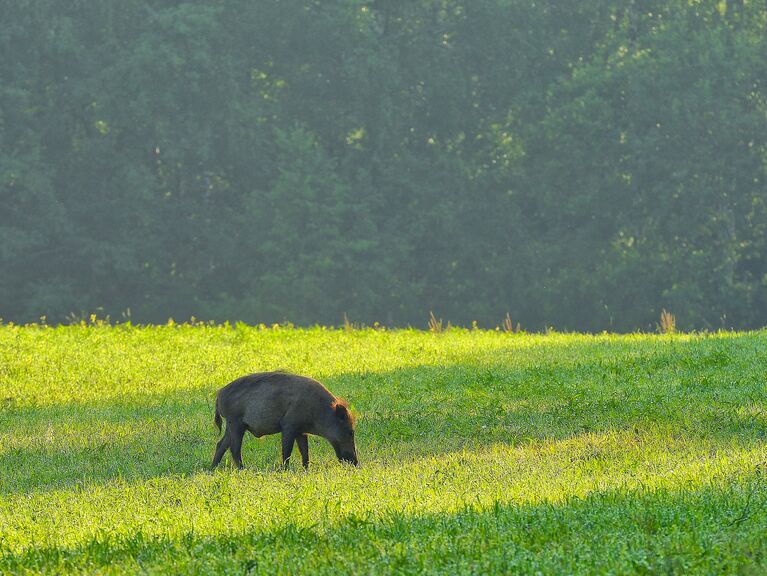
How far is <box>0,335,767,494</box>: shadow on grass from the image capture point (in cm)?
1306

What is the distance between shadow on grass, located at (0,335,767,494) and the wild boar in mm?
461

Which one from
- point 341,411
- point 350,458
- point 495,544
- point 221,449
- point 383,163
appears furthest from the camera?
point 383,163

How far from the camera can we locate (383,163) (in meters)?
56.0

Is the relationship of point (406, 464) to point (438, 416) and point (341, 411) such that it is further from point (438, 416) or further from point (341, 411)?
point (438, 416)

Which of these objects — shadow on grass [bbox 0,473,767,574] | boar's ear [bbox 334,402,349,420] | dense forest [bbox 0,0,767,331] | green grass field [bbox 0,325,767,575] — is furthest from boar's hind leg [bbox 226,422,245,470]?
dense forest [bbox 0,0,767,331]

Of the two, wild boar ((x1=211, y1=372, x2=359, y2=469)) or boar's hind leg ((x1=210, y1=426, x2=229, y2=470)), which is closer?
wild boar ((x1=211, y1=372, x2=359, y2=469))

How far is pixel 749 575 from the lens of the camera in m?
6.82

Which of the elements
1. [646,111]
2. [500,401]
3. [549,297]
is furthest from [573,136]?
[500,401]

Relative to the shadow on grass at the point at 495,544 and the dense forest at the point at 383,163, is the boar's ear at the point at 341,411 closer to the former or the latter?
the shadow on grass at the point at 495,544

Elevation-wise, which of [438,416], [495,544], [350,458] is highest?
[495,544]

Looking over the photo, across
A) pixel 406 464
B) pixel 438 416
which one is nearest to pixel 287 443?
pixel 406 464

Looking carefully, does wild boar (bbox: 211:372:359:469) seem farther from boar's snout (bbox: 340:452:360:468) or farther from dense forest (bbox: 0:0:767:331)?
dense forest (bbox: 0:0:767:331)

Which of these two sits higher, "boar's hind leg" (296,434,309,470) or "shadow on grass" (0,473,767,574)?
"shadow on grass" (0,473,767,574)

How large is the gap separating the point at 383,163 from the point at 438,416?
41.5 metres
